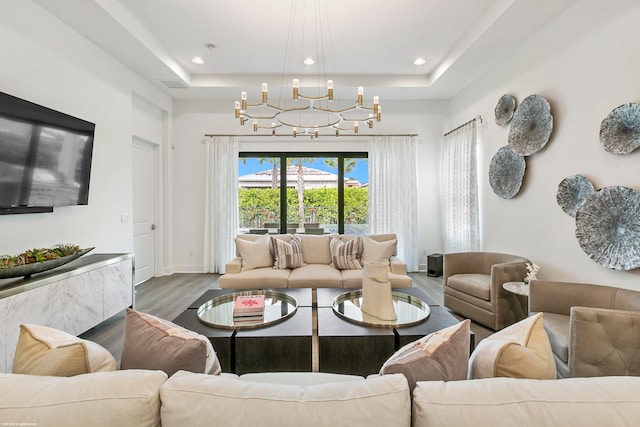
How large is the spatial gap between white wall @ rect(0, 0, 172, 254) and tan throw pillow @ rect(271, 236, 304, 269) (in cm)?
202

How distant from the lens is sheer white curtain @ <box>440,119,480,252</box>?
4.27 meters

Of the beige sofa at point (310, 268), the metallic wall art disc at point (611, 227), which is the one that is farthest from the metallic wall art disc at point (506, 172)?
the beige sofa at point (310, 268)

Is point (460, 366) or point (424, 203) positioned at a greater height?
point (424, 203)

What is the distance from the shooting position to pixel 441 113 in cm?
537

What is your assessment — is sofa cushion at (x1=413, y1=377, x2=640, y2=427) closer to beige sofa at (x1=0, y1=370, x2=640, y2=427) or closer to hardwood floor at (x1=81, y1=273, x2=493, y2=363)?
beige sofa at (x1=0, y1=370, x2=640, y2=427)

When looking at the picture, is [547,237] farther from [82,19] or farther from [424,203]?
[82,19]

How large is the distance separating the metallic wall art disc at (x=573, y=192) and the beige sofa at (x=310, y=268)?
1.62m

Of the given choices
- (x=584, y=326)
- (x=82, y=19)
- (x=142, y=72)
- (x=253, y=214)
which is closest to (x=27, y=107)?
(x=82, y=19)

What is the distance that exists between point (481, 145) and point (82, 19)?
4844 millimetres

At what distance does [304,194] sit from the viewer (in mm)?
5621

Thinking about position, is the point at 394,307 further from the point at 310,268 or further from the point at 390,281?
the point at 310,268

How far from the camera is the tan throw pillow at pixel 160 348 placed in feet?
3.29

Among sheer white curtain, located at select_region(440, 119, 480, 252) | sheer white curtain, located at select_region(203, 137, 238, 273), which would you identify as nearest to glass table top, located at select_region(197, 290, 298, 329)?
sheer white curtain, located at select_region(203, 137, 238, 273)

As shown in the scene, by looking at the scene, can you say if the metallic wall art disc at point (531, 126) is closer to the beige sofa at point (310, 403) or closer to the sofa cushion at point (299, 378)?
the beige sofa at point (310, 403)
